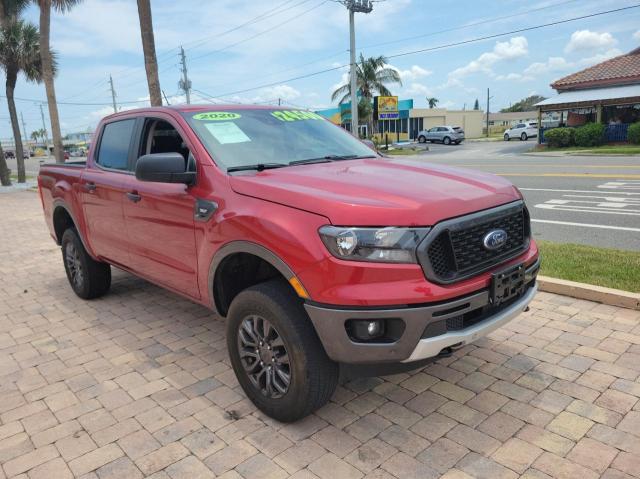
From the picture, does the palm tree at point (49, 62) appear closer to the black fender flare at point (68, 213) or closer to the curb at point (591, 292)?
the black fender flare at point (68, 213)

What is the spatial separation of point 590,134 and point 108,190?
29.0 metres

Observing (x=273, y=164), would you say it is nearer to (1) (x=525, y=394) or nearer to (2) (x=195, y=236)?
(2) (x=195, y=236)

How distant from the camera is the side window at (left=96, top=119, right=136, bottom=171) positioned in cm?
439

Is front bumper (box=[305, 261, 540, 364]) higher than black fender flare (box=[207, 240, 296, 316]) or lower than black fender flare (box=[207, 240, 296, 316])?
lower

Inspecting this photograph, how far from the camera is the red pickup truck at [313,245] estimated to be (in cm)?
244

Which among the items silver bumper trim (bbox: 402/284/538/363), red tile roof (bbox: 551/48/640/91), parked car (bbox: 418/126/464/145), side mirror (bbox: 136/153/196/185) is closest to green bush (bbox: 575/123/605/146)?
red tile roof (bbox: 551/48/640/91)

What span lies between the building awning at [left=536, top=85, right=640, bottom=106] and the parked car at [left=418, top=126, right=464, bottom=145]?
12248mm

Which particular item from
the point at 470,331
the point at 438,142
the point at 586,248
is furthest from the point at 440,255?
the point at 438,142

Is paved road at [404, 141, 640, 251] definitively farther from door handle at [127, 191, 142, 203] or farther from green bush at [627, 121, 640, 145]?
green bush at [627, 121, 640, 145]

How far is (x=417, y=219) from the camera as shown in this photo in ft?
8.09

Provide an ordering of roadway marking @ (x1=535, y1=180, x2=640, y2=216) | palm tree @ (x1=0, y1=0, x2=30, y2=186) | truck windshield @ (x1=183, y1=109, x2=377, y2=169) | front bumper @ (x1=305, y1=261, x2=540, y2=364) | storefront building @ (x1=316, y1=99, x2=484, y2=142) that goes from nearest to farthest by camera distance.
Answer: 1. front bumper @ (x1=305, y1=261, x2=540, y2=364)
2. truck windshield @ (x1=183, y1=109, x2=377, y2=169)
3. roadway marking @ (x1=535, y1=180, x2=640, y2=216)
4. palm tree @ (x1=0, y1=0, x2=30, y2=186)
5. storefront building @ (x1=316, y1=99, x2=484, y2=142)

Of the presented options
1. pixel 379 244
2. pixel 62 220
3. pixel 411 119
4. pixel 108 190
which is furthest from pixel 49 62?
pixel 411 119

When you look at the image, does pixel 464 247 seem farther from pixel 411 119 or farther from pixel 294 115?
pixel 411 119

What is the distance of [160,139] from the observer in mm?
4105
